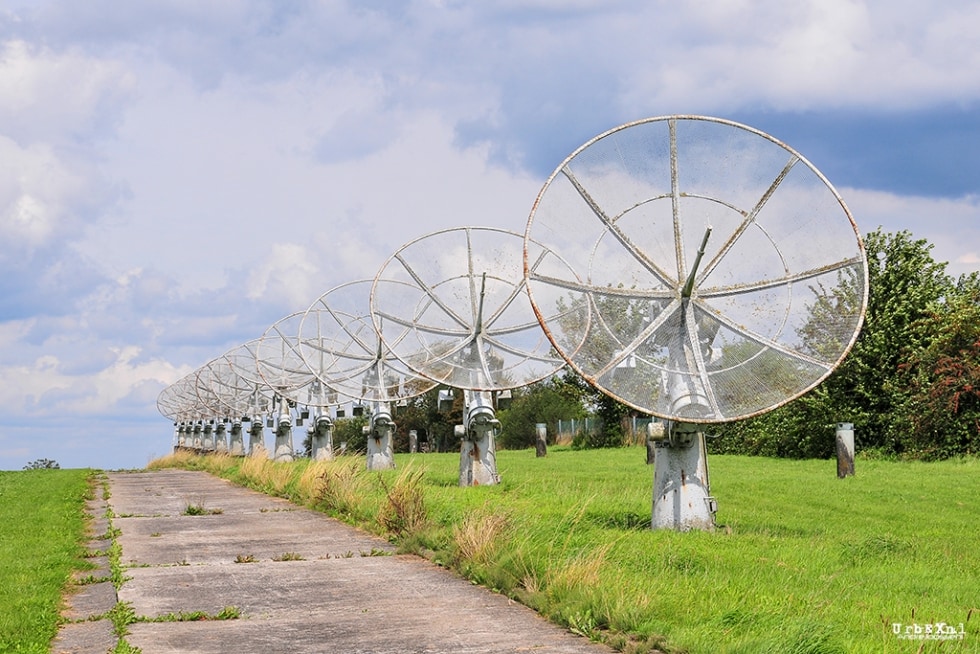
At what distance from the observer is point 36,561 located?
13.4 meters

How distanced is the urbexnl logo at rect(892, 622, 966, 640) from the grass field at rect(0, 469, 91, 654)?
648 centimetres

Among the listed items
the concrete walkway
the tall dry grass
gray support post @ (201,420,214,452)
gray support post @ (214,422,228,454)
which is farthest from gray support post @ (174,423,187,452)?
the tall dry grass

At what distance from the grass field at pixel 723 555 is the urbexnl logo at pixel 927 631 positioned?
0.02 m

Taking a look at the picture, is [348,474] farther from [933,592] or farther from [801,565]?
[933,592]

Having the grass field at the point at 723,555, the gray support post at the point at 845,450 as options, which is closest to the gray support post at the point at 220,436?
the grass field at the point at 723,555

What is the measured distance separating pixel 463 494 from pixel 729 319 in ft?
21.9

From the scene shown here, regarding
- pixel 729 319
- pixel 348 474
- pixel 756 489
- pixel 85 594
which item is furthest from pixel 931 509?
pixel 85 594

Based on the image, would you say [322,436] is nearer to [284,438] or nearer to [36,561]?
[284,438]

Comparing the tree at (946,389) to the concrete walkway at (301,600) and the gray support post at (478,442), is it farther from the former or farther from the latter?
the concrete walkway at (301,600)

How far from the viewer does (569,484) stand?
22141 millimetres

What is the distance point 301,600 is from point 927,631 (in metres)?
5.43

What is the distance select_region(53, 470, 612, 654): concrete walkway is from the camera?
868 centimetres

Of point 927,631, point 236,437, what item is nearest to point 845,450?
point 927,631

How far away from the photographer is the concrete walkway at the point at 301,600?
28.5ft
